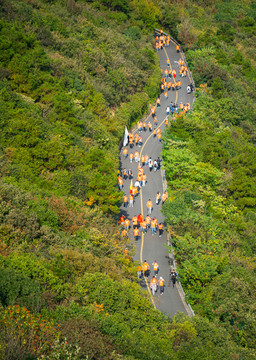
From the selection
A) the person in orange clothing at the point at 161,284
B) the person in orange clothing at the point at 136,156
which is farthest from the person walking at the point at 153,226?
the person in orange clothing at the point at 136,156

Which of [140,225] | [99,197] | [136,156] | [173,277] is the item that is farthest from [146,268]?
[136,156]

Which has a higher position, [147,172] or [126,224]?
[147,172]

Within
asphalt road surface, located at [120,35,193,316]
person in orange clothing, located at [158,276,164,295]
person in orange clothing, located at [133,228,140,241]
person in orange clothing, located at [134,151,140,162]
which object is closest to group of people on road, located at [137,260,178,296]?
person in orange clothing, located at [158,276,164,295]

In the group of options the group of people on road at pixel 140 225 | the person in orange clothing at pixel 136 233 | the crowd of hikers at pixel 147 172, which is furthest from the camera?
the group of people on road at pixel 140 225

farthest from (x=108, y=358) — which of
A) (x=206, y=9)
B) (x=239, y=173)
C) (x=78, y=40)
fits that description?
(x=206, y=9)

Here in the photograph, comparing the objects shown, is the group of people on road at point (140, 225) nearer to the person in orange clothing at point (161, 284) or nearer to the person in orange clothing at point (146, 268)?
the person in orange clothing at point (146, 268)

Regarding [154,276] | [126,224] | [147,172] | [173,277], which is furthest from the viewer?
[147,172]

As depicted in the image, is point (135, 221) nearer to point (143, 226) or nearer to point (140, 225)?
point (143, 226)
